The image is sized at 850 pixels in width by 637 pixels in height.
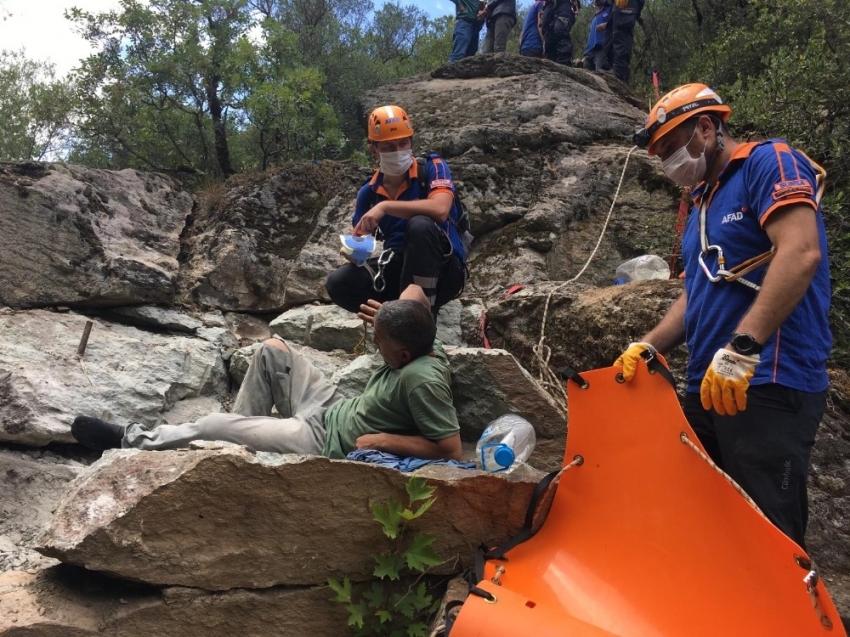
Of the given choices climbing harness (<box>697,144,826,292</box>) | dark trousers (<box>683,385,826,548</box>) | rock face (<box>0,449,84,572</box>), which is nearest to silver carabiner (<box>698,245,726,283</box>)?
climbing harness (<box>697,144,826,292</box>)

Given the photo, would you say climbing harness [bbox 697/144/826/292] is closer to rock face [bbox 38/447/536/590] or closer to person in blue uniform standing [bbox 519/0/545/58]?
rock face [bbox 38/447/536/590]

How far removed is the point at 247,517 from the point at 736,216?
2059 millimetres

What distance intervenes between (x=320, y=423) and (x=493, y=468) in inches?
41.5

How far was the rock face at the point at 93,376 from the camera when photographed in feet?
12.6

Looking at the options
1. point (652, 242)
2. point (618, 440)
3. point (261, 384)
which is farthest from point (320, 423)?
point (652, 242)

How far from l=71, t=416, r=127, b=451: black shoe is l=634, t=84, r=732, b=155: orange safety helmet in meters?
3.03

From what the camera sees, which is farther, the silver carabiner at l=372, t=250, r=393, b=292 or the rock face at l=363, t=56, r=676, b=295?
the rock face at l=363, t=56, r=676, b=295

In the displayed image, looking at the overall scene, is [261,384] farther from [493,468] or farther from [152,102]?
[152,102]

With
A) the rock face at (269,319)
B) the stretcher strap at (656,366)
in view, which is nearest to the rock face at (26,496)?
the rock face at (269,319)

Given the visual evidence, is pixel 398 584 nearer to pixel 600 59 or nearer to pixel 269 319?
pixel 269 319

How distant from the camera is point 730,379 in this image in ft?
6.73

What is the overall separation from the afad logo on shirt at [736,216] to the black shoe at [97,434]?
310 cm

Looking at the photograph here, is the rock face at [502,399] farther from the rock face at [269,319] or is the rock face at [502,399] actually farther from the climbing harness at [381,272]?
the climbing harness at [381,272]

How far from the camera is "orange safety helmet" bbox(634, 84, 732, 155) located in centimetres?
250
